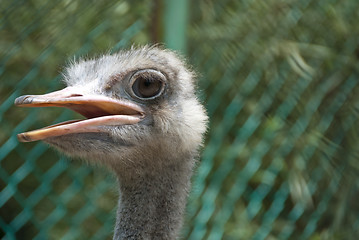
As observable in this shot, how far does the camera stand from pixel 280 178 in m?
2.95

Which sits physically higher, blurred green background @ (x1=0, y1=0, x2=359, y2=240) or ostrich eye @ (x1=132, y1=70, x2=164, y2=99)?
ostrich eye @ (x1=132, y1=70, x2=164, y2=99)

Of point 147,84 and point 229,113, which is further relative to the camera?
point 229,113

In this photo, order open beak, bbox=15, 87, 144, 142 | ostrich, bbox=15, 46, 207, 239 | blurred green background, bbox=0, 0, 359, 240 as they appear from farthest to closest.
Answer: blurred green background, bbox=0, 0, 359, 240, ostrich, bbox=15, 46, 207, 239, open beak, bbox=15, 87, 144, 142

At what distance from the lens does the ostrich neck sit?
1.62 m

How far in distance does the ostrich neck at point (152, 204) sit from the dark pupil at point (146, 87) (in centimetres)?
19

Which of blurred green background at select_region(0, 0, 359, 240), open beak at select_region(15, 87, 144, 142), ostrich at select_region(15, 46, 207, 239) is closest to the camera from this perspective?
open beak at select_region(15, 87, 144, 142)

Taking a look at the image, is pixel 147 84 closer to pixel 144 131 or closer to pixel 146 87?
pixel 146 87

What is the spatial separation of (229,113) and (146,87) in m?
1.09

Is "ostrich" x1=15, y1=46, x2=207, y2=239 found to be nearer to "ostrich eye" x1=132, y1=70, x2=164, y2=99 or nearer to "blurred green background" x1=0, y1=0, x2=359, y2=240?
"ostrich eye" x1=132, y1=70, x2=164, y2=99

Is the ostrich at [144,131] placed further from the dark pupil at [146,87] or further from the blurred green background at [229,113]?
the blurred green background at [229,113]

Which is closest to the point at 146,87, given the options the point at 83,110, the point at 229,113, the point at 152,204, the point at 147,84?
the point at 147,84

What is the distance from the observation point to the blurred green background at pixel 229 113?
221 cm

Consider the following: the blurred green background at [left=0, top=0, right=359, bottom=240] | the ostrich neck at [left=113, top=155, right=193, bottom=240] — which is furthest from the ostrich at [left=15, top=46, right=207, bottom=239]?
the blurred green background at [left=0, top=0, right=359, bottom=240]

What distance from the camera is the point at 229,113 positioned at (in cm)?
265
